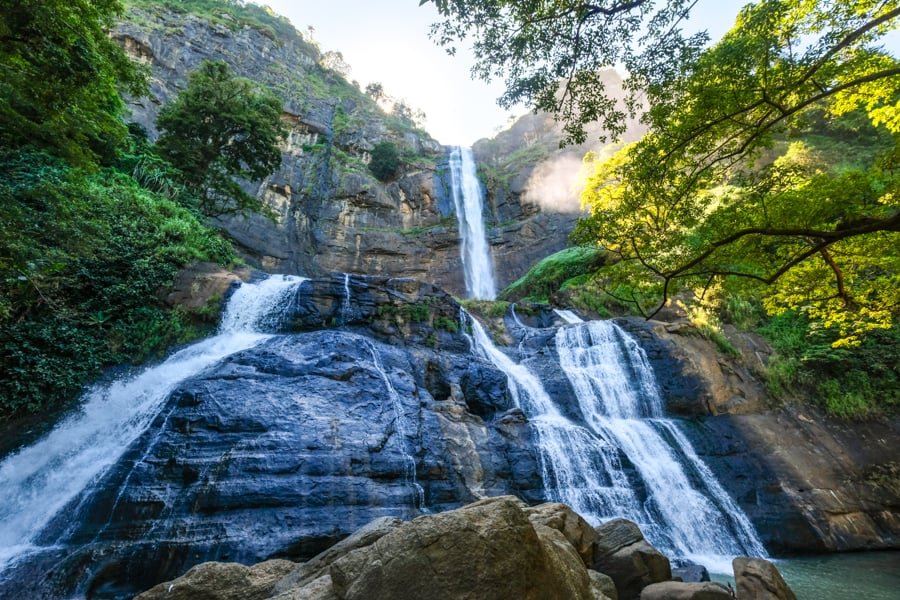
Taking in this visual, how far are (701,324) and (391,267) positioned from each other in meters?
17.2

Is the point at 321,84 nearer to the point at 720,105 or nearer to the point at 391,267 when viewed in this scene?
the point at 391,267

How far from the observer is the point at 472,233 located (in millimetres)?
28266

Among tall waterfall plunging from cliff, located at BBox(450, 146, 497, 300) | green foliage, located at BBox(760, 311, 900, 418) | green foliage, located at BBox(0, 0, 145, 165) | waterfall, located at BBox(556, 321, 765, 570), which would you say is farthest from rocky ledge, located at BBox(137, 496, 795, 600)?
tall waterfall plunging from cliff, located at BBox(450, 146, 497, 300)

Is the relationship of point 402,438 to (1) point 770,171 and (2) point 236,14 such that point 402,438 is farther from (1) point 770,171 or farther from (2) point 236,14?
(2) point 236,14

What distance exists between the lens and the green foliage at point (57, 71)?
5.51 m

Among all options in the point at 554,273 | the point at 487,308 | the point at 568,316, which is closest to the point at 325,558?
the point at 487,308

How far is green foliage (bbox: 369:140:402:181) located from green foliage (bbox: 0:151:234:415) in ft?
59.5

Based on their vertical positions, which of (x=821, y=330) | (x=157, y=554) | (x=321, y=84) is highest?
(x=321, y=84)

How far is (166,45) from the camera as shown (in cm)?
2430

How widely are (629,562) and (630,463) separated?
5204 mm

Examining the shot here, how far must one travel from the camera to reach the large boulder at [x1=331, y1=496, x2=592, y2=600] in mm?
2225

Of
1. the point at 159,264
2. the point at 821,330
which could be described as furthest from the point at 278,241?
the point at 821,330

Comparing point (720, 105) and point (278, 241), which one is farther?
point (278, 241)

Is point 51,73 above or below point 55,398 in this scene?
above
